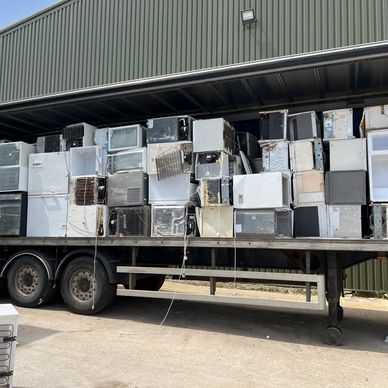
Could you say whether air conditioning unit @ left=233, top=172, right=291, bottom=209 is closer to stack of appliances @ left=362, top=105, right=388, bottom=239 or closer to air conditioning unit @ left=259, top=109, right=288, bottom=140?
air conditioning unit @ left=259, top=109, right=288, bottom=140

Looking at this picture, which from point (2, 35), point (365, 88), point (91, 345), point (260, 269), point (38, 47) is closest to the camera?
point (91, 345)

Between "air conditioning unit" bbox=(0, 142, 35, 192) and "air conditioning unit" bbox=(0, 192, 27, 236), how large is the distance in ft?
0.50

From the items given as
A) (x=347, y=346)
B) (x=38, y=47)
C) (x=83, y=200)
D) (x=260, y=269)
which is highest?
(x=38, y=47)

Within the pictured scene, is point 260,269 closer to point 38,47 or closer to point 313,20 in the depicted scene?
point 313,20

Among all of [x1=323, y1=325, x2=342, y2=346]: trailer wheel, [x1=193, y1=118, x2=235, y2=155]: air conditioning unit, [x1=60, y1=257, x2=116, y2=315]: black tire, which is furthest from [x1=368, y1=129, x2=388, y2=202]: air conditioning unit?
[x1=60, y1=257, x2=116, y2=315]: black tire

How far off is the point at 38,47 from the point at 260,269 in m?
7.01

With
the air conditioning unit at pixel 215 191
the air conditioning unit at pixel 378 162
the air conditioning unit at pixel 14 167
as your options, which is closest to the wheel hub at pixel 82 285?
the air conditioning unit at pixel 14 167

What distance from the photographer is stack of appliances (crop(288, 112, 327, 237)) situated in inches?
269

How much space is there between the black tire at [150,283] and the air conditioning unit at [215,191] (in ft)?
7.63

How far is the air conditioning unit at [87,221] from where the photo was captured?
8.05 meters

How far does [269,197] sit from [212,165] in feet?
3.63

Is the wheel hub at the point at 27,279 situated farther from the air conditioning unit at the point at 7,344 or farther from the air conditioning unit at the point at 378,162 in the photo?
the air conditioning unit at the point at 378,162

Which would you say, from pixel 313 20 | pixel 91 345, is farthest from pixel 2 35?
pixel 91 345

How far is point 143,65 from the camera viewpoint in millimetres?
8859
